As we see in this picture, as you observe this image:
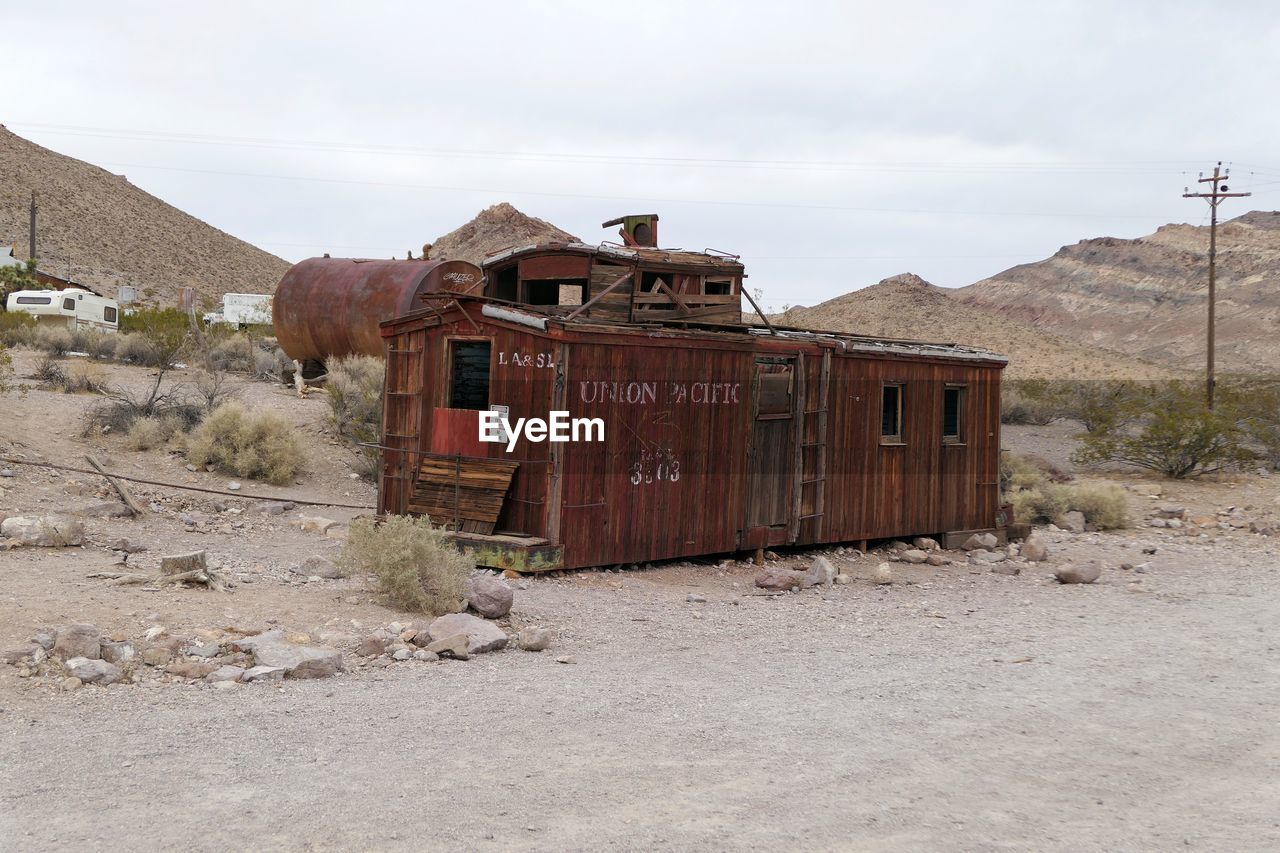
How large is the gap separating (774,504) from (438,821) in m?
8.86

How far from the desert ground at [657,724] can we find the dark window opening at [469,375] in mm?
2074

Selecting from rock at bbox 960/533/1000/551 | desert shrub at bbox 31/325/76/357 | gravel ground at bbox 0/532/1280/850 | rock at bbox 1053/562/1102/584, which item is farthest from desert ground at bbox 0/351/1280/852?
desert shrub at bbox 31/325/76/357

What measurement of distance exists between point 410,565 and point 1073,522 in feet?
41.2

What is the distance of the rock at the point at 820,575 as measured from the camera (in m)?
12.4

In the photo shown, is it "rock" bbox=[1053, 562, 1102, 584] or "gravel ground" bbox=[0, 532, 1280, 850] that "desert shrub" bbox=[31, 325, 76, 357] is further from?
"rock" bbox=[1053, 562, 1102, 584]

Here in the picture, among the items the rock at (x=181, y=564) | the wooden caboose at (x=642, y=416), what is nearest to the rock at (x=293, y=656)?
the rock at (x=181, y=564)

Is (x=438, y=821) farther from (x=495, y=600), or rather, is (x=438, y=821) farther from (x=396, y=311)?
(x=396, y=311)

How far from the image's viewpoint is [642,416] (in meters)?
12.1

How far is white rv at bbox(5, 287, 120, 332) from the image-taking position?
33844 millimetres

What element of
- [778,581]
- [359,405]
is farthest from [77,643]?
[359,405]

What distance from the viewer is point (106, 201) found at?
67625 millimetres

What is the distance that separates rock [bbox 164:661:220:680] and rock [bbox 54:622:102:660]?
0.43 metres

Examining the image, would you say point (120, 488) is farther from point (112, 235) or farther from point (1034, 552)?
point (112, 235)

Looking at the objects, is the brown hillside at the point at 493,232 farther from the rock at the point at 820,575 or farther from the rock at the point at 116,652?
the rock at the point at 116,652
